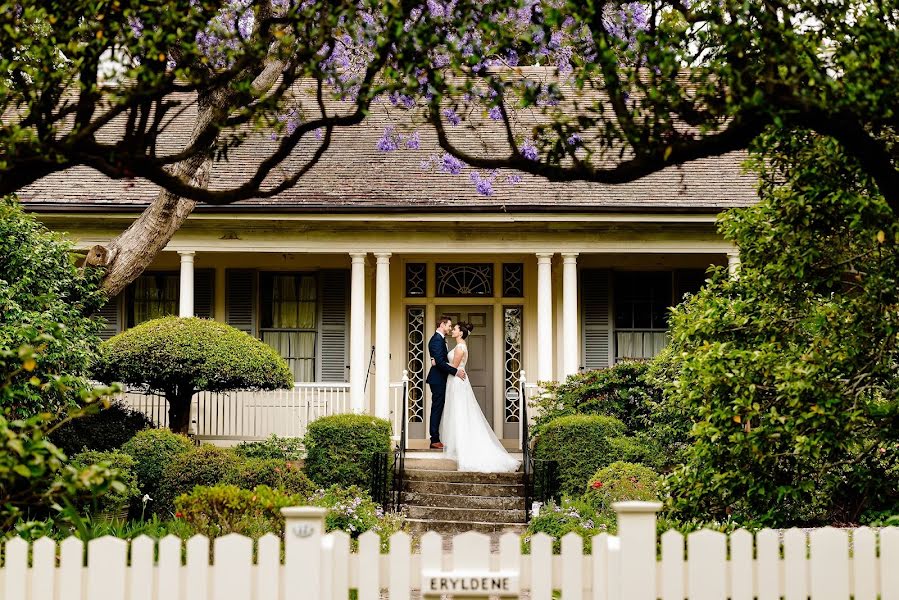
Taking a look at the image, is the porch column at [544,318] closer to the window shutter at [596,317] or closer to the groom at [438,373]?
the groom at [438,373]

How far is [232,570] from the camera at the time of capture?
5.09m

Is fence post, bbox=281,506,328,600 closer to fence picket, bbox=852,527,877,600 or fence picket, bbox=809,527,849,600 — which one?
fence picket, bbox=809,527,849,600

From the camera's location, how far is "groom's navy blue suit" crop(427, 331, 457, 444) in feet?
49.0

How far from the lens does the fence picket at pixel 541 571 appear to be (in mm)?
5094

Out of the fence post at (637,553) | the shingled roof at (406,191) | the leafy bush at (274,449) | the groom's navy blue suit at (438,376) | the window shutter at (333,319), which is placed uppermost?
the shingled roof at (406,191)

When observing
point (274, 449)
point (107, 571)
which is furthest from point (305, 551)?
point (274, 449)

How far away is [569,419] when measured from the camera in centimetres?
1300

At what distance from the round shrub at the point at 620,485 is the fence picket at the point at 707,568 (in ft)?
16.7

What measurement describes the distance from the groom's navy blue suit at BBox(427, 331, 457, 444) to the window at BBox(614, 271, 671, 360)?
145 inches

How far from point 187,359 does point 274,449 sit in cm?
176

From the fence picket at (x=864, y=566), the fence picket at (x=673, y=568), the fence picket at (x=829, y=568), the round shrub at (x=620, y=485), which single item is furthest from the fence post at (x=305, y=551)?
the round shrub at (x=620, y=485)

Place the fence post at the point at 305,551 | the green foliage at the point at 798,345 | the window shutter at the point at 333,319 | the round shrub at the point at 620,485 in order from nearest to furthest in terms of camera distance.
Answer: the fence post at the point at 305,551
the green foliage at the point at 798,345
the round shrub at the point at 620,485
the window shutter at the point at 333,319

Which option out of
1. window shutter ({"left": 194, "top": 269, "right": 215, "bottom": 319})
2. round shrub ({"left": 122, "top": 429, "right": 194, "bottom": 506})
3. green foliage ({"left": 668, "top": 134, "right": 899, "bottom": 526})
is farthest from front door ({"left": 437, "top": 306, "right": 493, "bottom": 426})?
green foliage ({"left": 668, "top": 134, "right": 899, "bottom": 526})

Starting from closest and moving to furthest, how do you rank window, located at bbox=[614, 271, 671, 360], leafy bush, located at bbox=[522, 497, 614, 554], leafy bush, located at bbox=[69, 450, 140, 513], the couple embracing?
leafy bush, located at bbox=[522, 497, 614, 554], leafy bush, located at bbox=[69, 450, 140, 513], the couple embracing, window, located at bbox=[614, 271, 671, 360]
